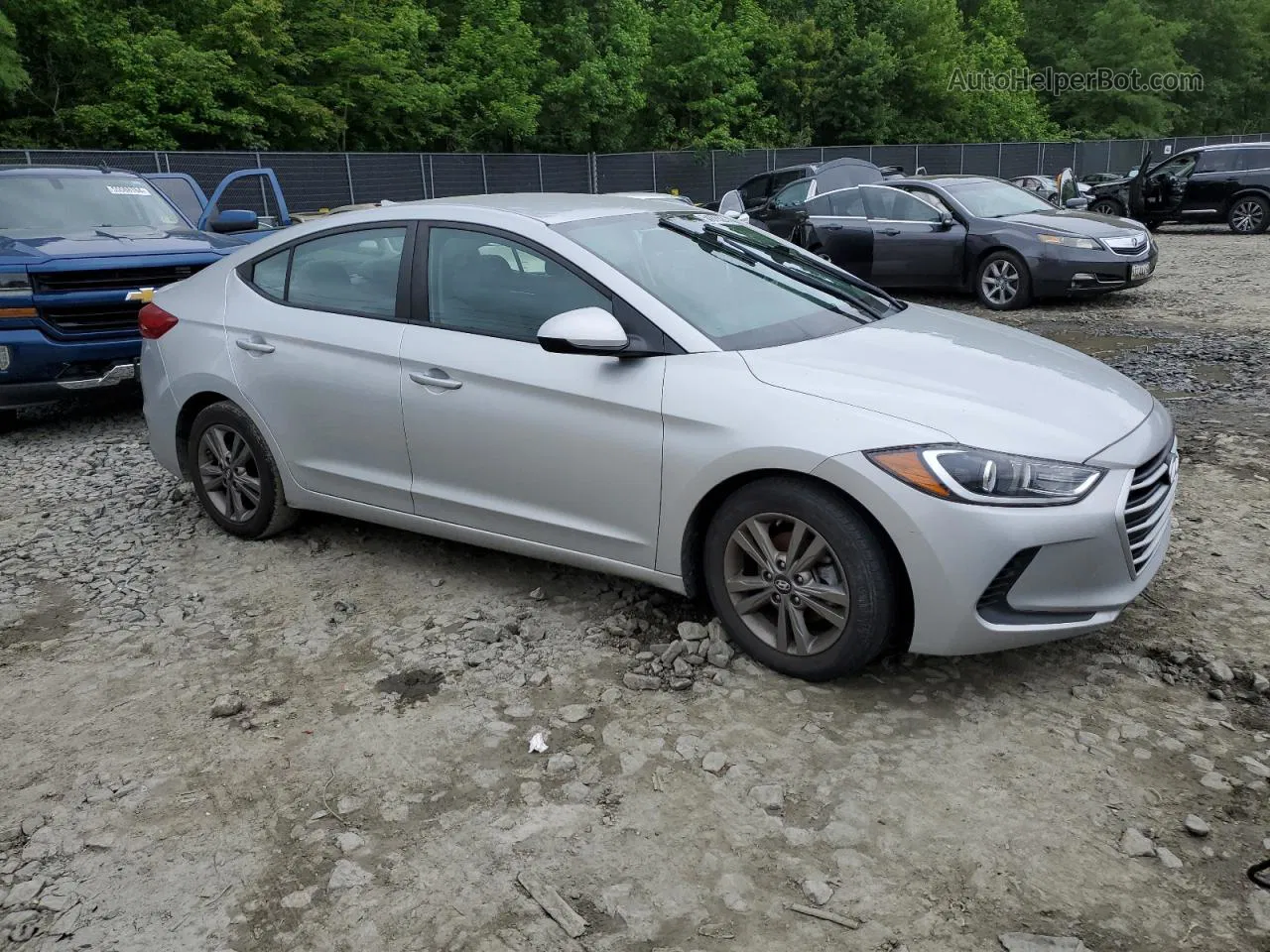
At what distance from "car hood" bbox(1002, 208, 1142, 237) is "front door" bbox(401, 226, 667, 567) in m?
9.17

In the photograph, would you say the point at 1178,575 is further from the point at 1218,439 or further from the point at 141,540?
the point at 141,540

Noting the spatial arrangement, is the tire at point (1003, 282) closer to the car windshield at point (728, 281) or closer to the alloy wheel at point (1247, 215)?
the car windshield at point (728, 281)

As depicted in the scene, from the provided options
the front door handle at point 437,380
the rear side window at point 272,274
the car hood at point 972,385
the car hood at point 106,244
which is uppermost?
the rear side window at point 272,274

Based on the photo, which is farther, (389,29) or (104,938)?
(389,29)

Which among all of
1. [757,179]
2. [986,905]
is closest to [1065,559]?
[986,905]

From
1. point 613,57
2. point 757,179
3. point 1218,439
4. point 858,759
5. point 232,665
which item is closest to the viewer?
point 858,759

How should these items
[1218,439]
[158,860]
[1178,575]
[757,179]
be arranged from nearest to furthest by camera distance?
[158,860] < [1178,575] < [1218,439] < [757,179]

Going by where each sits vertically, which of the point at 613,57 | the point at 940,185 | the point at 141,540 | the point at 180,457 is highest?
the point at 613,57

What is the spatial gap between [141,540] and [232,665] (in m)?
1.69

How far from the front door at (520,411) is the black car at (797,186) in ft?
37.5

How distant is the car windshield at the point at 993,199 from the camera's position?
491 inches

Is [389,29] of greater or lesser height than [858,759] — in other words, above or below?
above

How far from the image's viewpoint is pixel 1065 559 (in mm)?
3312

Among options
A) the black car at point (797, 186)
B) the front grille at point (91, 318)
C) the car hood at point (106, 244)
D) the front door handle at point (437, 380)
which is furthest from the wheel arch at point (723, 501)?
the black car at point (797, 186)
